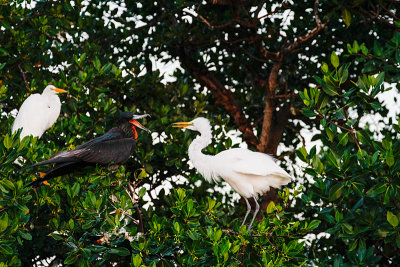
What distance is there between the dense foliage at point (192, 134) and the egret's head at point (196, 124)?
0.59 ft

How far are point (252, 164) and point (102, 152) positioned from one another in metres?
1.26

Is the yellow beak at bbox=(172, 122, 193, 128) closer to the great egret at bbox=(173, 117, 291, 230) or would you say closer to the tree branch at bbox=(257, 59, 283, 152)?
the great egret at bbox=(173, 117, 291, 230)

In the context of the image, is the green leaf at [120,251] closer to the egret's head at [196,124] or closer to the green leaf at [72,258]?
the green leaf at [72,258]

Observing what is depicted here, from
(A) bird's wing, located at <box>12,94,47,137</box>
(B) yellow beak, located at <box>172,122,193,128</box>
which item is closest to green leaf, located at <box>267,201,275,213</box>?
(B) yellow beak, located at <box>172,122,193,128</box>

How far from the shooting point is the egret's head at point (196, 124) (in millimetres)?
5418

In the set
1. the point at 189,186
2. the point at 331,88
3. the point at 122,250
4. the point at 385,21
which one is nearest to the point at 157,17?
the point at 189,186

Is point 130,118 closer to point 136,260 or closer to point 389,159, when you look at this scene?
point 136,260

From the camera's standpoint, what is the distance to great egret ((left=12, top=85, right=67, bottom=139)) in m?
5.51

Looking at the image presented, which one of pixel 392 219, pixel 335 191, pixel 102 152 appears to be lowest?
pixel 392 219

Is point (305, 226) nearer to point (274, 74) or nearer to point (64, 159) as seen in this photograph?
point (64, 159)

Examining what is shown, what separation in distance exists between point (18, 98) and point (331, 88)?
10.5ft

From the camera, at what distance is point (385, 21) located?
18.8 ft

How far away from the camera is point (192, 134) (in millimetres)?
5996

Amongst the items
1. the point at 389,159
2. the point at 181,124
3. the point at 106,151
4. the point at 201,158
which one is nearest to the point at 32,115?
the point at 106,151
